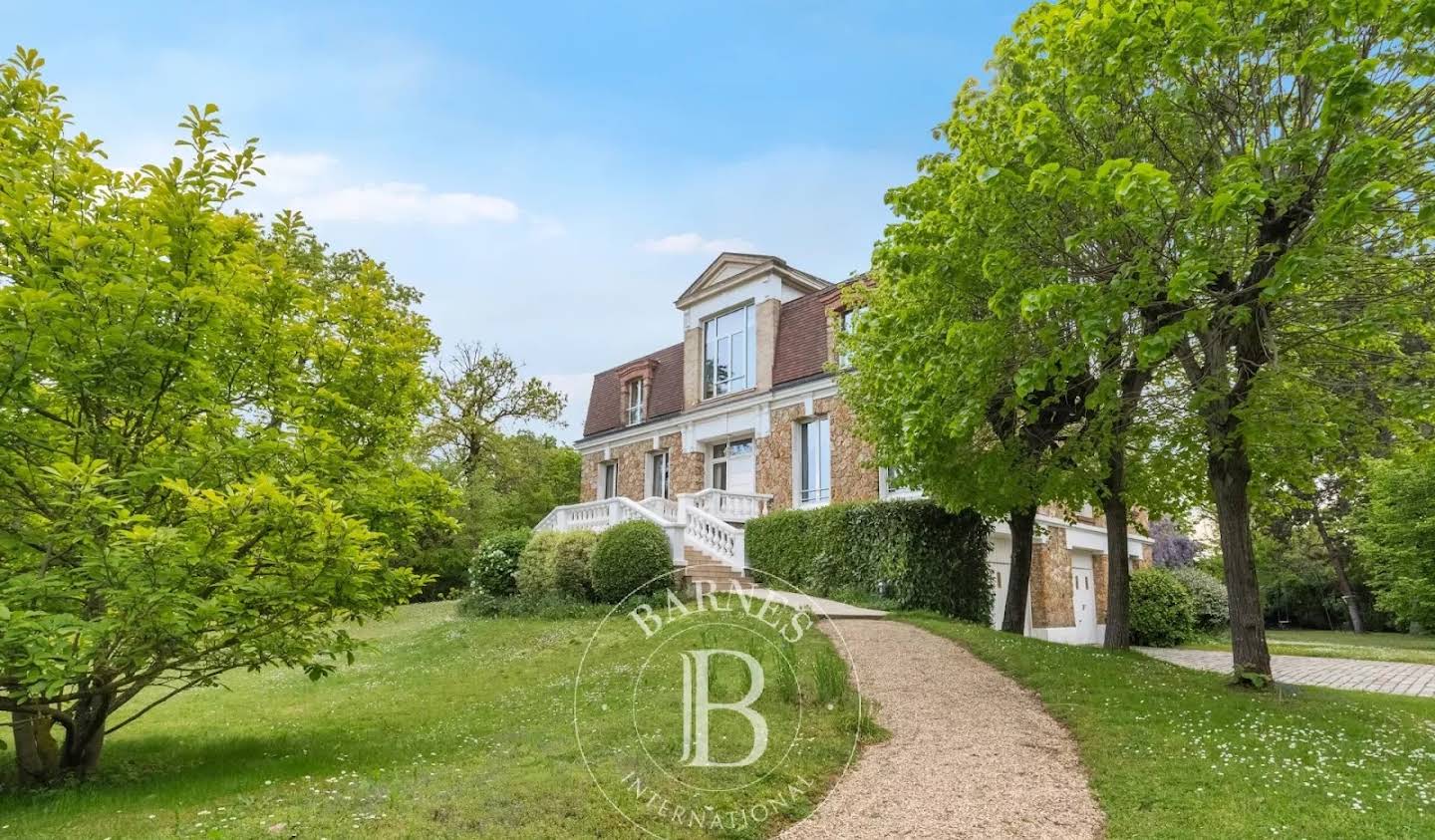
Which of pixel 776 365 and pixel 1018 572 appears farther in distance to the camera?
pixel 776 365

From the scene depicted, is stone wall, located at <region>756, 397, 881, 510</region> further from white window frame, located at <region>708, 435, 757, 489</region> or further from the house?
white window frame, located at <region>708, 435, 757, 489</region>

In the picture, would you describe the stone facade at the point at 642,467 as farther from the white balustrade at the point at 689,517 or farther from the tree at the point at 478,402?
the tree at the point at 478,402

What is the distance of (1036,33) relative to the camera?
831 cm

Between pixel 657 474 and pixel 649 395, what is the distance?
258 centimetres

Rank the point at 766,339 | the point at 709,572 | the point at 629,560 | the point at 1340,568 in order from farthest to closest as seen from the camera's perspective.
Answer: the point at 1340,568
the point at 766,339
the point at 709,572
the point at 629,560

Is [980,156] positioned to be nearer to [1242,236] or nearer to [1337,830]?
[1242,236]

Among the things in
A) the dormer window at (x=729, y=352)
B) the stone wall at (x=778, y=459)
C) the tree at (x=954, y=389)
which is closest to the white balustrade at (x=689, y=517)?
the stone wall at (x=778, y=459)

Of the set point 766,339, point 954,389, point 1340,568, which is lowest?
point 1340,568

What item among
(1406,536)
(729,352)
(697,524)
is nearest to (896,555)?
(697,524)

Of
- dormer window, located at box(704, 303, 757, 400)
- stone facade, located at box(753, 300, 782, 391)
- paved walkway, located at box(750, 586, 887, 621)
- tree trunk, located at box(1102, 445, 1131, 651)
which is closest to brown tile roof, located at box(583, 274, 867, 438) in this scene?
stone facade, located at box(753, 300, 782, 391)

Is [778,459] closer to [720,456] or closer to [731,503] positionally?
[731,503]

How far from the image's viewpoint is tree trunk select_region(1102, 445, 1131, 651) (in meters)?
12.4

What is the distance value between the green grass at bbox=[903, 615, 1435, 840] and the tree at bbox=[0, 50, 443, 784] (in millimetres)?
5777

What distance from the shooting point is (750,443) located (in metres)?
22.2
